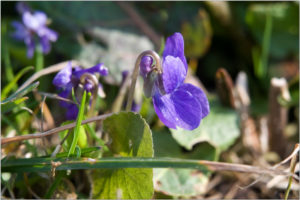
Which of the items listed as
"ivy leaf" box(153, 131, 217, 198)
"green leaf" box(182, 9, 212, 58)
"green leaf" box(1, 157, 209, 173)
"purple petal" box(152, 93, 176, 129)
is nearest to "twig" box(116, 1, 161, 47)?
"green leaf" box(182, 9, 212, 58)

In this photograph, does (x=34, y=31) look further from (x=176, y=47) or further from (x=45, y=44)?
(x=176, y=47)

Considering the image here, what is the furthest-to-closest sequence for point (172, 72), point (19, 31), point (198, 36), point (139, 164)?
point (198, 36), point (19, 31), point (172, 72), point (139, 164)

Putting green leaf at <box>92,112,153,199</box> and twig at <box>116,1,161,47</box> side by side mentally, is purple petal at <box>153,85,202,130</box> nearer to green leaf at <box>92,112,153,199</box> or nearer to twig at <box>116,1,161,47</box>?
green leaf at <box>92,112,153,199</box>

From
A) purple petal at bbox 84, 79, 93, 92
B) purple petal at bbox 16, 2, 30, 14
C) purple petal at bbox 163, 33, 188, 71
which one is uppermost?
purple petal at bbox 16, 2, 30, 14

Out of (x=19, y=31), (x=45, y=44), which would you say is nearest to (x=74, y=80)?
(x=45, y=44)

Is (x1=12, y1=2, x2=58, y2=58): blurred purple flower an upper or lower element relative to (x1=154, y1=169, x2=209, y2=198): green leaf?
upper

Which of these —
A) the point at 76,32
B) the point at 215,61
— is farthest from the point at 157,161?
the point at 215,61
